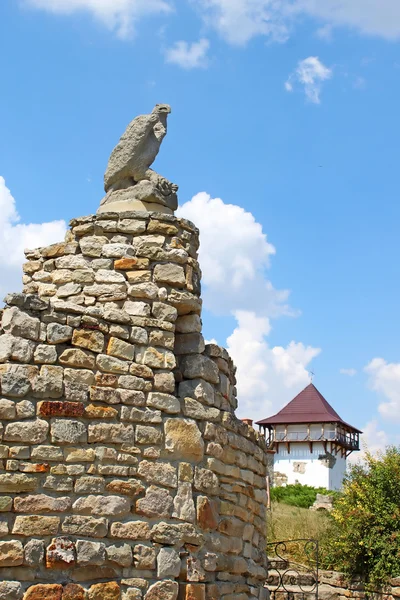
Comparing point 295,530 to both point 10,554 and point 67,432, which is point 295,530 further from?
point 10,554

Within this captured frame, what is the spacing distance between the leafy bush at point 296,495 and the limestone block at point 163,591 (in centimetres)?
2661

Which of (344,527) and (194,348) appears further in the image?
(344,527)

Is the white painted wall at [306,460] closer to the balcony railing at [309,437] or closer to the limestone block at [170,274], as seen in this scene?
the balcony railing at [309,437]

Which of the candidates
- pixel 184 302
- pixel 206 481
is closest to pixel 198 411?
pixel 206 481

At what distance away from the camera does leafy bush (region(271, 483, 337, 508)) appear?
1261 inches

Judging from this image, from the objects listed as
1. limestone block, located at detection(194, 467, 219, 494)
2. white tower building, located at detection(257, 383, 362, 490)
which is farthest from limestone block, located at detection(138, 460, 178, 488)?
white tower building, located at detection(257, 383, 362, 490)

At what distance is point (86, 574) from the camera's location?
187 inches

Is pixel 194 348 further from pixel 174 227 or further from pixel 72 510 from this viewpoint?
pixel 72 510

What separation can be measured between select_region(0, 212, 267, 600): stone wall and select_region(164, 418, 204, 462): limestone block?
11 mm

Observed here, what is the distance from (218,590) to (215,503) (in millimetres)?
633

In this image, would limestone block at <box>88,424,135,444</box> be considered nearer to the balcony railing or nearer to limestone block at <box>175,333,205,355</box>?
limestone block at <box>175,333,205,355</box>

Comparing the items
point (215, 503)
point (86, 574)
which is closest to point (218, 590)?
point (215, 503)

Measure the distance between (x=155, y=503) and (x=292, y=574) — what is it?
7.72 meters

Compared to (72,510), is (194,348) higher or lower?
higher
